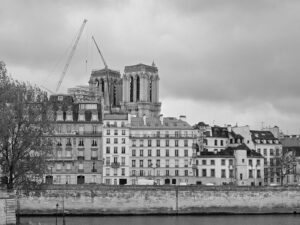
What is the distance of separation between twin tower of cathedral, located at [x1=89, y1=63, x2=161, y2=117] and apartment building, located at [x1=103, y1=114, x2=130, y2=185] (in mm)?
61012

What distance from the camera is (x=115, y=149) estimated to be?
371 ft

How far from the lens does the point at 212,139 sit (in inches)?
5098

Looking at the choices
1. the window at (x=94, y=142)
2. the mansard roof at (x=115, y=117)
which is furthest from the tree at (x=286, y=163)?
the window at (x=94, y=142)

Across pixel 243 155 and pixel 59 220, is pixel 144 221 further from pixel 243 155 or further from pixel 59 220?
pixel 243 155

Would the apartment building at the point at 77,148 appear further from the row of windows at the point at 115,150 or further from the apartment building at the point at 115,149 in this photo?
the row of windows at the point at 115,150

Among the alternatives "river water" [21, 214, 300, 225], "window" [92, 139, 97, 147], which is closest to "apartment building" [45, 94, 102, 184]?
"window" [92, 139, 97, 147]

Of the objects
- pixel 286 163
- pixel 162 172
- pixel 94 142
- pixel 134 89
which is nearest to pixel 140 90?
pixel 134 89

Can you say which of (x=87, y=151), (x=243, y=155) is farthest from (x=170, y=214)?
(x=243, y=155)

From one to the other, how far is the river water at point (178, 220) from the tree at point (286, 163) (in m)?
33.1

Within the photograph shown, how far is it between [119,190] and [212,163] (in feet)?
99.7

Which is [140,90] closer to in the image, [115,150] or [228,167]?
[228,167]

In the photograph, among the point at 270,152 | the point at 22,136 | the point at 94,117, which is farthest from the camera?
the point at 270,152

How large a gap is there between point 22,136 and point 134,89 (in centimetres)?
12444

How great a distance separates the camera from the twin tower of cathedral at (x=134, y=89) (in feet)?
595
